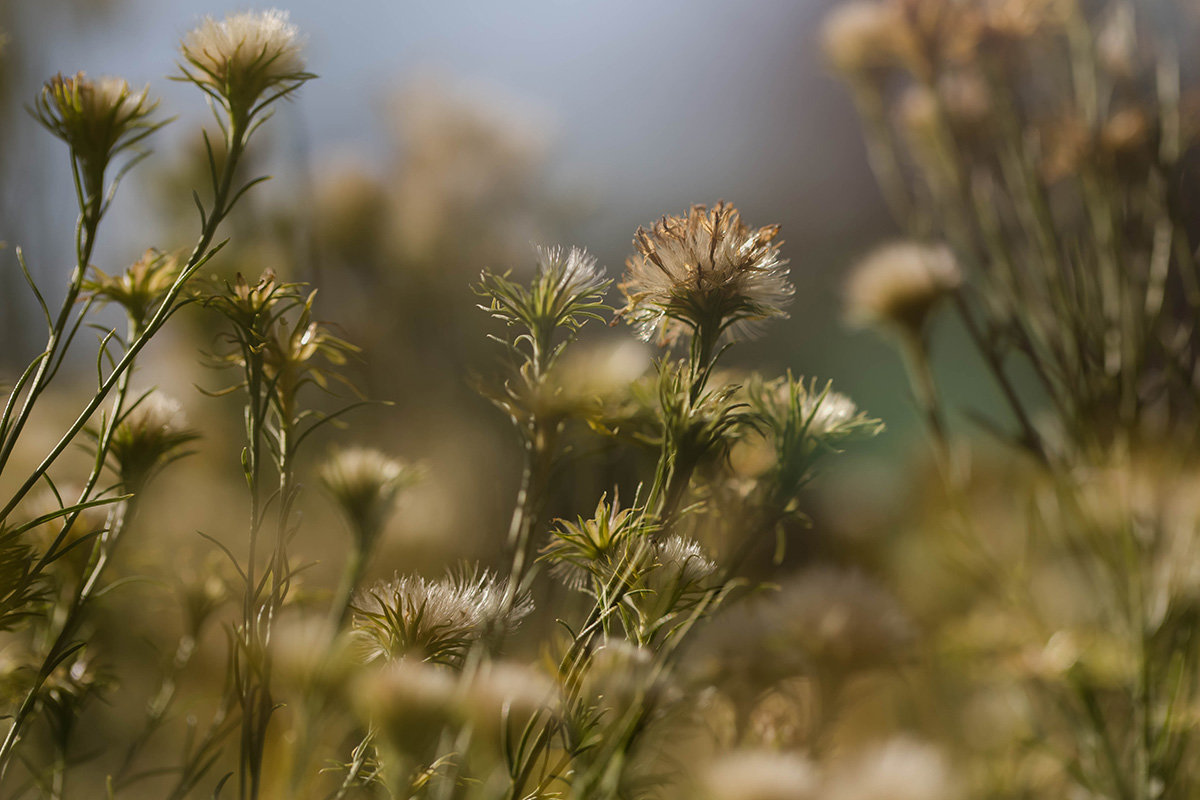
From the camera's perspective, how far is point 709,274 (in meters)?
0.22

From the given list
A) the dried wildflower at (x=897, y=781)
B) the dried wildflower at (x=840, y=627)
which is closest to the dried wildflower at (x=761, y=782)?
the dried wildflower at (x=897, y=781)

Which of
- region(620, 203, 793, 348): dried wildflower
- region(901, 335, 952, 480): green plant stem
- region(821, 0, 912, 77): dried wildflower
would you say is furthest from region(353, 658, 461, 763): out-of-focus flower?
region(821, 0, 912, 77): dried wildflower

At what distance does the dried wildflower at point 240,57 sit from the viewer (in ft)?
0.73

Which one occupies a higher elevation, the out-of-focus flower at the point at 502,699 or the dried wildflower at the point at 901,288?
the dried wildflower at the point at 901,288

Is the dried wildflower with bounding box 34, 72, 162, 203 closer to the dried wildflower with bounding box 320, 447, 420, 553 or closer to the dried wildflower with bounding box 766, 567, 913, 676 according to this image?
the dried wildflower with bounding box 320, 447, 420, 553

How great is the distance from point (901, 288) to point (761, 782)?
372 mm

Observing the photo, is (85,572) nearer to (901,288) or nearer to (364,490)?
(364,490)

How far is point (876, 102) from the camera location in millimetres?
610

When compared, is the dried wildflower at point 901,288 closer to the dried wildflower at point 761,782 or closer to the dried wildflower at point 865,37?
the dried wildflower at point 865,37

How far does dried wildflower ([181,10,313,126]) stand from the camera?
222 mm

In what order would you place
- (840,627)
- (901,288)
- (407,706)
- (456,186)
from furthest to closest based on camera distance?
1. (456,186)
2. (901,288)
3. (840,627)
4. (407,706)

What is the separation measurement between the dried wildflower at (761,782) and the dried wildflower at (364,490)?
132 millimetres

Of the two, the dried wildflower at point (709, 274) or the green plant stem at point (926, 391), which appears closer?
the dried wildflower at point (709, 274)

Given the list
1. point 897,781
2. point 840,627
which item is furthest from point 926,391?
point 897,781
